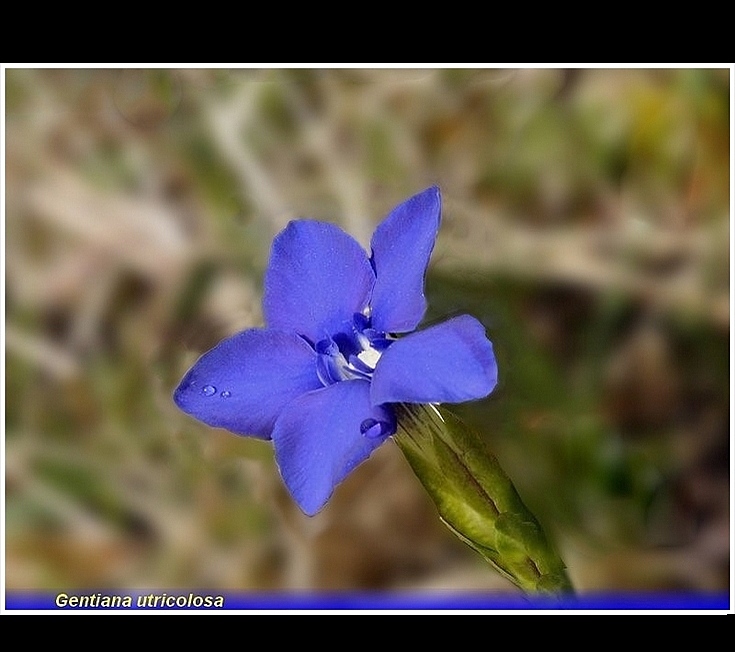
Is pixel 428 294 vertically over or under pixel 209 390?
under

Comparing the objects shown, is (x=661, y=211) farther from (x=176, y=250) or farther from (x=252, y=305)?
(x=176, y=250)

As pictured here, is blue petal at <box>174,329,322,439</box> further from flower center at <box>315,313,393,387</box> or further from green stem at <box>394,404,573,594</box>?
green stem at <box>394,404,573,594</box>

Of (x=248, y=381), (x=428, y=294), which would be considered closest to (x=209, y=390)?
(x=248, y=381)
